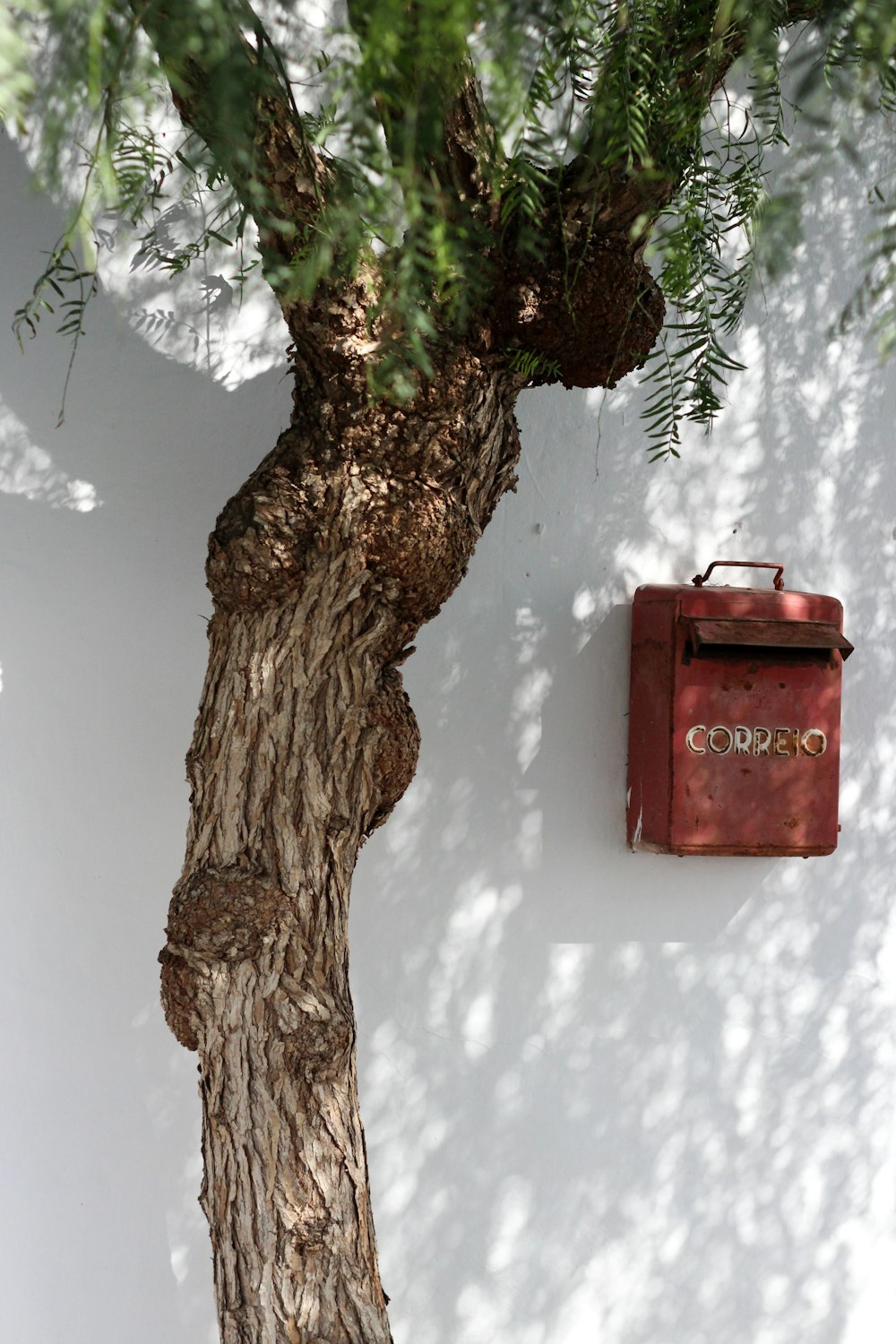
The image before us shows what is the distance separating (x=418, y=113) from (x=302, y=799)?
120 centimetres

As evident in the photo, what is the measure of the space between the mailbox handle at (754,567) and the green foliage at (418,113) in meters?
0.67

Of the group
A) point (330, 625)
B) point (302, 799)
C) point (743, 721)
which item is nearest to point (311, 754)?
point (302, 799)

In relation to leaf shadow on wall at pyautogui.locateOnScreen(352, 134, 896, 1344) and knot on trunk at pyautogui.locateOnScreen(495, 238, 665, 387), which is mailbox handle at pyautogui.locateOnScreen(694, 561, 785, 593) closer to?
leaf shadow on wall at pyautogui.locateOnScreen(352, 134, 896, 1344)

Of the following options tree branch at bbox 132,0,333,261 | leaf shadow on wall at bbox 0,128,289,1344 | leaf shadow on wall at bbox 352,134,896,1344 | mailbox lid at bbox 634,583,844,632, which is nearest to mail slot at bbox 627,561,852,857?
mailbox lid at bbox 634,583,844,632

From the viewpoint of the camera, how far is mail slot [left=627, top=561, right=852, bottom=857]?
2.32 meters

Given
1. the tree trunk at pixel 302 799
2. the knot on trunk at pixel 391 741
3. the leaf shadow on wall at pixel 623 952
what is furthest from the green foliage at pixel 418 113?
the leaf shadow on wall at pixel 623 952

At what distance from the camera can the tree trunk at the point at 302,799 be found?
1.69 metres

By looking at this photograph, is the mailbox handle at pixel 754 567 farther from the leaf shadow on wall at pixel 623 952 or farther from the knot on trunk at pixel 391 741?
the knot on trunk at pixel 391 741

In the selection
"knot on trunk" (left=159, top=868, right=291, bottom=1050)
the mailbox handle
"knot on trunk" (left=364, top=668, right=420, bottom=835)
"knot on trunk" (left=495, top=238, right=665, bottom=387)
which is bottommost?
"knot on trunk" (left=159, top=868, right=291, bottom=1050)

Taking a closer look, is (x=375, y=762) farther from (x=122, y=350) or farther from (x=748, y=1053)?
(x=748, y=1053)

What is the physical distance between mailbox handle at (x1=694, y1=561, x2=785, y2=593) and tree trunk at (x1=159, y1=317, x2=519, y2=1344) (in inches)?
29.6

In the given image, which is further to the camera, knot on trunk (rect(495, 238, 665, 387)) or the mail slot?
the mail slot

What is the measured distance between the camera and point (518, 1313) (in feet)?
8.02

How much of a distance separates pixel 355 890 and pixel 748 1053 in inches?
36.2
